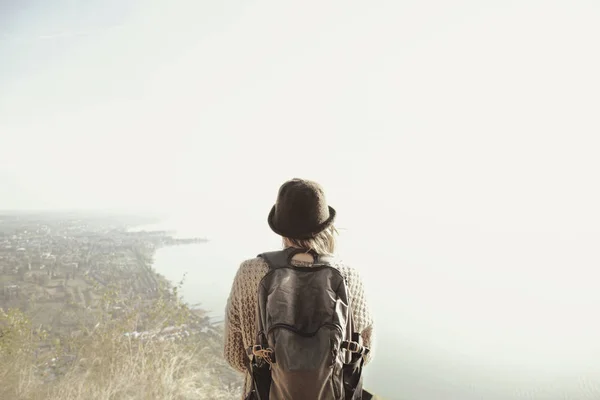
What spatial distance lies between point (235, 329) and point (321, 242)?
18.6 inches

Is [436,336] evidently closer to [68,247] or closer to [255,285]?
[68,247]

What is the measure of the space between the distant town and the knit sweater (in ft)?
8.64

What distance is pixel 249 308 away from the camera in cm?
143

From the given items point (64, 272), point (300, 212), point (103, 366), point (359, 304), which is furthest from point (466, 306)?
point (300, 212)

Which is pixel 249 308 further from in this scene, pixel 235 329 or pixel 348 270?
pixel 348 270

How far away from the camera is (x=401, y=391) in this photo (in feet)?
28.8

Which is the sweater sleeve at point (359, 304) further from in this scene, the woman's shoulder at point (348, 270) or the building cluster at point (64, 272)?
the building cluster at point (64, 272)

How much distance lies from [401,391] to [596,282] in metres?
9.40

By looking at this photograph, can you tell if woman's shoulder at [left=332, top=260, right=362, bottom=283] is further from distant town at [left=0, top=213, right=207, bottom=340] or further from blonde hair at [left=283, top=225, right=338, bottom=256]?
distant town at [left=0, top=213, right=207, bottom=340]

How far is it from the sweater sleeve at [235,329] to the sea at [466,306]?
1.51 feet

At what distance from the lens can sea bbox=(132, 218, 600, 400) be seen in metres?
8.93

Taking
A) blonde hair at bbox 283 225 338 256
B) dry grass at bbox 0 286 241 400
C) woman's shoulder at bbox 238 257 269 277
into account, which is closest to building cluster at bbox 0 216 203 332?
dry grass at bbox 0 286 241 400

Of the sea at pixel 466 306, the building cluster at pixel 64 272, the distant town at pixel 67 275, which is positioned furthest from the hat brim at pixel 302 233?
the building cluster at pixel 64 272

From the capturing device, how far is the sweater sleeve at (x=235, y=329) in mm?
1434
